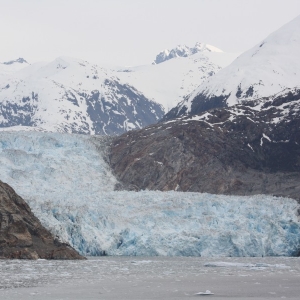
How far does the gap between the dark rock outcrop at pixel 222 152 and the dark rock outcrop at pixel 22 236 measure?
89.2ft

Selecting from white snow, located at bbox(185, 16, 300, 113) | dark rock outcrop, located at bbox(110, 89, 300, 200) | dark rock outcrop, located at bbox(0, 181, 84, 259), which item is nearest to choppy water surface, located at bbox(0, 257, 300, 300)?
dark rock outcrop, located at bbox(0, 181, 84, 259)

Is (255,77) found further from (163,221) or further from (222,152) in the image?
(163,221)

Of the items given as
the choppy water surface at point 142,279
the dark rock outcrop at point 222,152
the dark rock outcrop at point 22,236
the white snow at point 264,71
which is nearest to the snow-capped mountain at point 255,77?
the white snow at point 264,71

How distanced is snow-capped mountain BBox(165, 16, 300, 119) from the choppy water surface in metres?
77.4

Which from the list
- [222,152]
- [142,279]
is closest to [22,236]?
[142,279]

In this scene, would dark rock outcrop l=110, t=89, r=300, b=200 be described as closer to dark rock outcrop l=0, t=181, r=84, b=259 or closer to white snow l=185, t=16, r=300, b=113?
white snow l=185, t=16, r=300, b=113

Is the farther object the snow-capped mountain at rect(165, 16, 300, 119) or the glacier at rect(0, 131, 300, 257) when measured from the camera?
the snow-capped mountain at rect(165, 16, 300, 119)

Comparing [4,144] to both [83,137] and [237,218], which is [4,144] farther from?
[237,218]

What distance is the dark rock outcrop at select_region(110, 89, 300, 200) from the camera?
7488 cm

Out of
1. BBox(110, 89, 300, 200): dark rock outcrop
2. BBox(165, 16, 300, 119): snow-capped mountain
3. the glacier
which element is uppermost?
BBox(165, 16, 300, 119): snow-capped mountain

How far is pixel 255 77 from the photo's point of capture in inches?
4906

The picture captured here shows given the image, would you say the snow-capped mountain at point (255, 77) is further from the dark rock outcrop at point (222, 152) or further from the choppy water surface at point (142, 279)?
the choppy water surface at point (142, 279)

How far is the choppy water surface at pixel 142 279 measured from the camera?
89.5ft

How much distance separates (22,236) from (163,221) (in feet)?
45.5
